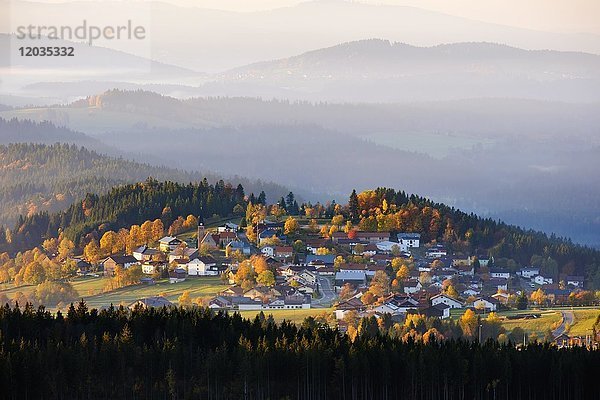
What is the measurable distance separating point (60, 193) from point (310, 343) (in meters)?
92.9

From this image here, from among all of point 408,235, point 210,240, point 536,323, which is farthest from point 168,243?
point 536,323

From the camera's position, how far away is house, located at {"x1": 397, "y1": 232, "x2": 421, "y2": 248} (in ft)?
423

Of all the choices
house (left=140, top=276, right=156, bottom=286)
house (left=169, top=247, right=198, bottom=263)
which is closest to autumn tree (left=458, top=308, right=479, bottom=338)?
house (left=140, top=276, right=156, bottom=286)

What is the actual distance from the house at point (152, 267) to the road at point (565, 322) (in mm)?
28493

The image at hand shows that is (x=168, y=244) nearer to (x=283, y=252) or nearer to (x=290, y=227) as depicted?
(x=290, y=227)

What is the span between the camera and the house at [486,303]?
110188 millimetres

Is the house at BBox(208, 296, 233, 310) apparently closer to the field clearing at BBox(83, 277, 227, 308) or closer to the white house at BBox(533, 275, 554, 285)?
the field clearing at BBox(83, 277, 227, 308)

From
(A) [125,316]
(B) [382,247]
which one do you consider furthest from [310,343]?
(B) [382,247]

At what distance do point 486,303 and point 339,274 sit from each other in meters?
11.7

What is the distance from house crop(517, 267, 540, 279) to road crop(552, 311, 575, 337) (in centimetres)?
1930

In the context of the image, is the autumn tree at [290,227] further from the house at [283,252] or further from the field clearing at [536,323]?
the field clearing at [536,323]

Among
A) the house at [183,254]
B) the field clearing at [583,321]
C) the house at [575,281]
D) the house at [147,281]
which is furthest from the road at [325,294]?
the house at [575,281]

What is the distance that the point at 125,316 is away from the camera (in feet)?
272

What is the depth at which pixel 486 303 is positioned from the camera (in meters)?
111
